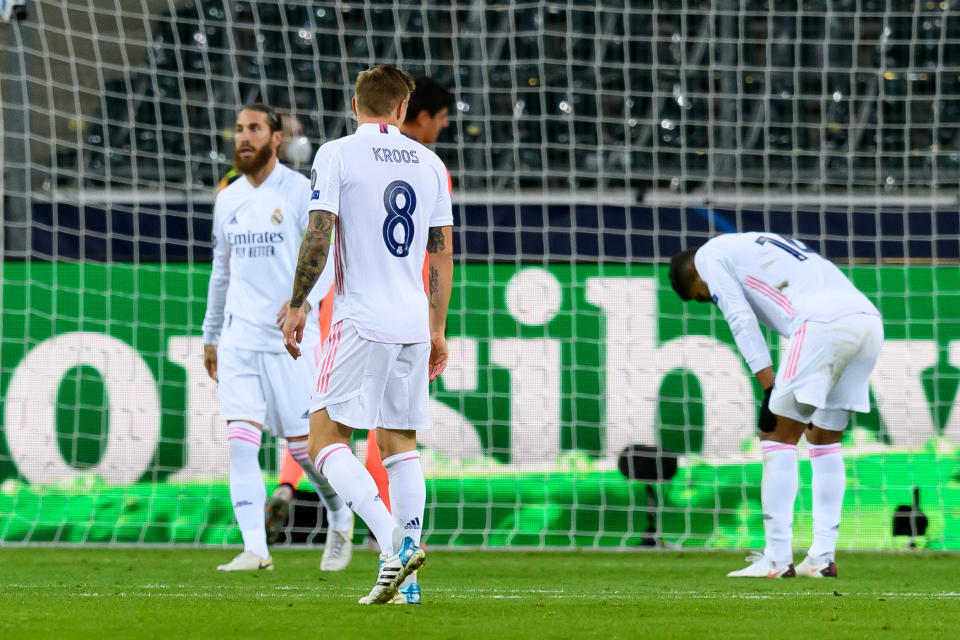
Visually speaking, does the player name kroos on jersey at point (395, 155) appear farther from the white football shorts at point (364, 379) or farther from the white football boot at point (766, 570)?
the white football boot at point (766, 570)

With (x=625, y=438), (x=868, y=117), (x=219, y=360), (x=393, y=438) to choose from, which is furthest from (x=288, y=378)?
(x=868, y=117)

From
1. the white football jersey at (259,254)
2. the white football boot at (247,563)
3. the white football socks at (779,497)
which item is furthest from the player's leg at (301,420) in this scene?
the white football socks at (779,497)

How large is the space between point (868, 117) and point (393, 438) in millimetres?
9553

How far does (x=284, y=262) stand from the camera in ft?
20.7

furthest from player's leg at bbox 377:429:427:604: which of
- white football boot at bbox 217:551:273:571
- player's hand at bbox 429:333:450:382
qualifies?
white football boot at bbox 217:551:273:571

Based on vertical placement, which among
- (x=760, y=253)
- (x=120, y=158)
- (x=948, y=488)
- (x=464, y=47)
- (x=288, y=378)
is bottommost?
(x=948, y=488)

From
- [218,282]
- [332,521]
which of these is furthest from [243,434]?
[218,282]

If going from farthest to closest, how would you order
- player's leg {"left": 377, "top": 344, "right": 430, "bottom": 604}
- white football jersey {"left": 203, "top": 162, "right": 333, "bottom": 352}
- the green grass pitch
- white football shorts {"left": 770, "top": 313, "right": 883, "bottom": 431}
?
white football jersey {"left": 203, "top": 162, "right": 333, "bottom": 352} < white football shorts {"left": 770, "top": 313, "right": 883, "bottom": 431} < player's leg {"left": 377, "top": 344, "right": 430, "bottom": 604} < the green grass pitch

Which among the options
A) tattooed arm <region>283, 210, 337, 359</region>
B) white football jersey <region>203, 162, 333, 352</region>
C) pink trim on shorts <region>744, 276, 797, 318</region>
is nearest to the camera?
tattooed arm <region>283, 210, 337, 359</region>

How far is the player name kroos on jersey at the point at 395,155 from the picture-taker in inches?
168

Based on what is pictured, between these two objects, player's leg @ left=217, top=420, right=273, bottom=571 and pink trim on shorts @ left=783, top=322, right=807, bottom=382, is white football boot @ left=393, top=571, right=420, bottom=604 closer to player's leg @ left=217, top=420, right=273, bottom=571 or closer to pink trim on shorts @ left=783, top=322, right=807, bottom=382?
player's leg @ left=217, top=420, right=273, bottom=571

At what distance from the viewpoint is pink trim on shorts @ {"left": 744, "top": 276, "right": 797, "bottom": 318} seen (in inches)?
243

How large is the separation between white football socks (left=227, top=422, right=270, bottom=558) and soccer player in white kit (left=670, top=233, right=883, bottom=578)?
82.7 inches

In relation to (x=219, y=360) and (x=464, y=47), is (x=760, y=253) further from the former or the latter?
(x=464, y=47)
